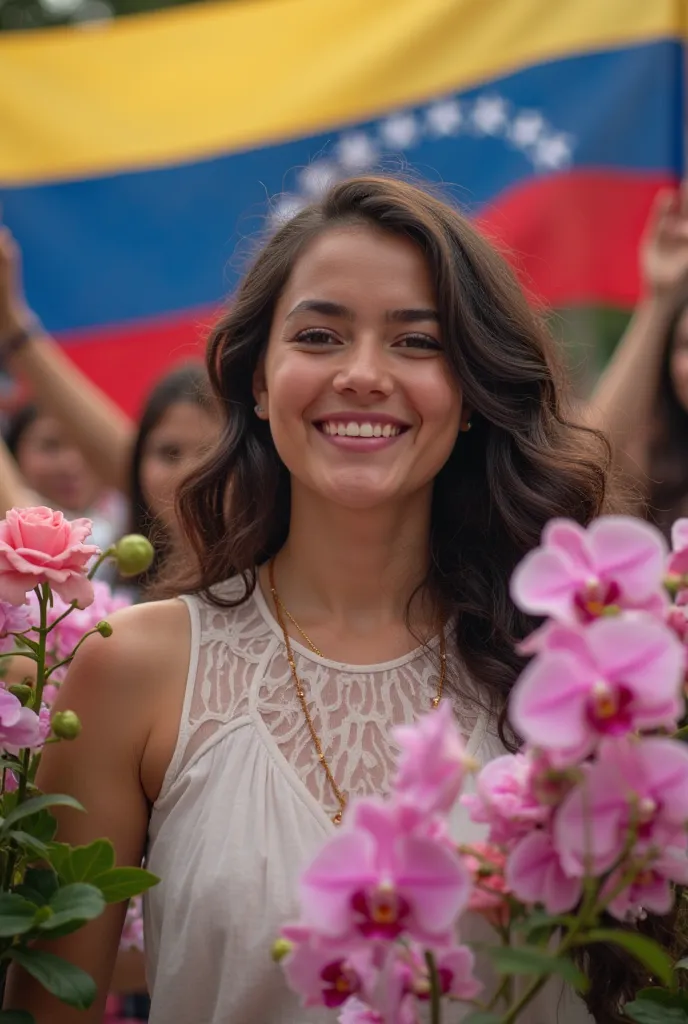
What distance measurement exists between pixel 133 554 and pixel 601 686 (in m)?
0.67

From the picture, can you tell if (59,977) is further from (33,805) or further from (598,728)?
(598,728)

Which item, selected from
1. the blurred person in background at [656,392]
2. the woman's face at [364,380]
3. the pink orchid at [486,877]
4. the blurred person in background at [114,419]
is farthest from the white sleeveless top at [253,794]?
the blurred person in background at [656,392]

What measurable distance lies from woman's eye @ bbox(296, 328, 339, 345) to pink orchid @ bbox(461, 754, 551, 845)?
98 cm

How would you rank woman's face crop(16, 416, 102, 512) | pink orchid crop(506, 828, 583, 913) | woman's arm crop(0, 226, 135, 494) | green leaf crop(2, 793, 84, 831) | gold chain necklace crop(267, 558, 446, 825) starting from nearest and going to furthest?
pink orchid crop(506, 828, 583, 913), green leaf crop(2, 793, 84, 831), gold chain necklace crop(267, 558, 446, 825), woman's arm crop(0, 226, 135, 494), woman's face crop(16, 416, 102, 512)

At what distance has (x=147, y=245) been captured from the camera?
529 cm

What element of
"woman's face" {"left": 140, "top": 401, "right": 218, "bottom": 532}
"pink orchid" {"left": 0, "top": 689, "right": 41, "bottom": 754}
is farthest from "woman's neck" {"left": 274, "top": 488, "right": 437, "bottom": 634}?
"woman's face" {"left": 140, "top": 401, "right": 218, "bottom": 532}

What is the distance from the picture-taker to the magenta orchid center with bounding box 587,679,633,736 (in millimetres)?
1143

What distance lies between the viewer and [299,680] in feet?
7.37

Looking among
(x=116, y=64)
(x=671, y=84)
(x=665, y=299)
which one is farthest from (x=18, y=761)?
(x=116, y=64)

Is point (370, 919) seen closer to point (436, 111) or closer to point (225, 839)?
point (225, 839)

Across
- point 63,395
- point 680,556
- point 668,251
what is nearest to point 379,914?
point 680,556

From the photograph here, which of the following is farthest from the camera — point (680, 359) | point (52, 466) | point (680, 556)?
point (52, 466)

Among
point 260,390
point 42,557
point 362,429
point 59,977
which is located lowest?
point 59,977

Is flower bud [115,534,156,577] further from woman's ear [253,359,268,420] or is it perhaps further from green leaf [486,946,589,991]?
woman's ear [253,359,268,420]
